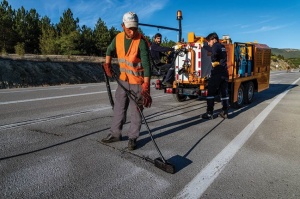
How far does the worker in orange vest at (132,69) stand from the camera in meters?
3.95

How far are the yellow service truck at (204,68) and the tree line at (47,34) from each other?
121ft

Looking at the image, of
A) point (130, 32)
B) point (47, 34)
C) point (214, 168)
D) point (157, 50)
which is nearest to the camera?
point (214, 168)

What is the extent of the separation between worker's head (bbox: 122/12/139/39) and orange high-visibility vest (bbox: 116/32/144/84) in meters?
0.11

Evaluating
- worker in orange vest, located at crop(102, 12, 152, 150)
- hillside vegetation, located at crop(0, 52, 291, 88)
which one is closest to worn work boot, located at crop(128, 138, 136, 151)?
worker in orange vest, located at crop(102, 12, 152, 150)

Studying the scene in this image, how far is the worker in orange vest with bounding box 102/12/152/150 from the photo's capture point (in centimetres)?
395

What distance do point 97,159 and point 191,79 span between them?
5.55 meters

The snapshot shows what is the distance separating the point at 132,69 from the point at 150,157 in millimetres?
1363

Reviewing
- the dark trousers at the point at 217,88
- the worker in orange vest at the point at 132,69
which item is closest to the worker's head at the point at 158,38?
the dark trousers at the point at 217,88

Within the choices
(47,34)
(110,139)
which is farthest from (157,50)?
(47,34)

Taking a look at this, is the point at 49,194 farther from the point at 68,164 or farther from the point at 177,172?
the point at 177,172

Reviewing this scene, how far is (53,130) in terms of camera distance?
507 centimetres

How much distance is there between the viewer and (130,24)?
12.6ft

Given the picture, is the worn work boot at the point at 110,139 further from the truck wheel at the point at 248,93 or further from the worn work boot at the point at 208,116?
the truck wheel at the point at 248,93

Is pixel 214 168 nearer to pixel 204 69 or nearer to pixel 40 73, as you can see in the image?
pixel 204 69
